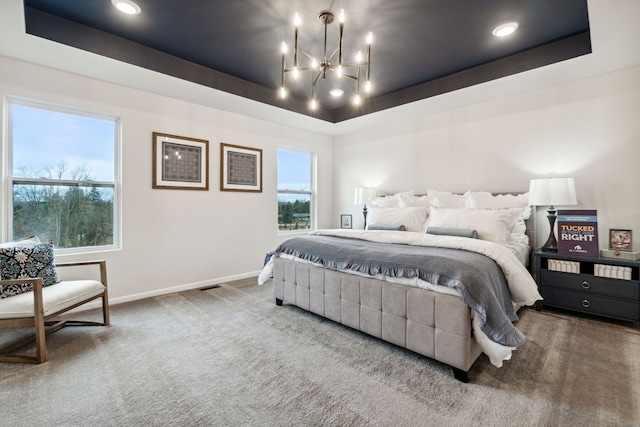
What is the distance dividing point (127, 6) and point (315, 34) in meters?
1.56

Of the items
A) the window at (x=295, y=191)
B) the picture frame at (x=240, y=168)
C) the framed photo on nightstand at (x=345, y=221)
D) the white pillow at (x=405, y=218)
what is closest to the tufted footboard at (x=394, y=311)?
the white pillow at (x=405, y=218)

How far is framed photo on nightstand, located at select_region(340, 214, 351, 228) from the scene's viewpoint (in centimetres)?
544

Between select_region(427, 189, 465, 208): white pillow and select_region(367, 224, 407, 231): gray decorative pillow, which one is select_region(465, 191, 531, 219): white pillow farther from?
select_region(367, 224, 407, 231): gray decorative pillow

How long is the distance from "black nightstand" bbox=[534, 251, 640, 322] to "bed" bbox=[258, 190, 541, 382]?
268mm

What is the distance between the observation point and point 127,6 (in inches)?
91.6

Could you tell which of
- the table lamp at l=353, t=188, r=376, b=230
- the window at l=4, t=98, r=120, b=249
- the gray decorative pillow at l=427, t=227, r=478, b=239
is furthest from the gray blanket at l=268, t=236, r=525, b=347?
the window at l=4, t=98, r=120, b=249

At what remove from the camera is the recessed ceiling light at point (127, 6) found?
228 centimetres

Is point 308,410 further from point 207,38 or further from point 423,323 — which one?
point 207,38

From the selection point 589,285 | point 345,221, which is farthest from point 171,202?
point 589,285

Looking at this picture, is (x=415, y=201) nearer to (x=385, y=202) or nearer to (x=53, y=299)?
(x=385, y=202)

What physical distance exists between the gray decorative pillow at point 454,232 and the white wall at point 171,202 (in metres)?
2.60

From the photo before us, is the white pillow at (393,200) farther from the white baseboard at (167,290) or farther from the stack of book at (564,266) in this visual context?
the white baseboard at (167,290)

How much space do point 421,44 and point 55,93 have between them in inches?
146

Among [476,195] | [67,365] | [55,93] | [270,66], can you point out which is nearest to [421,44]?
[270,66]
